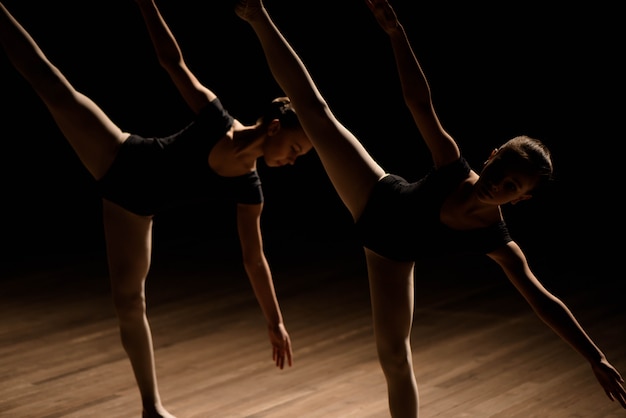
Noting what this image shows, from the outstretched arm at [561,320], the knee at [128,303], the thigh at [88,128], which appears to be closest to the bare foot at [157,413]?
the knee at [128,303]

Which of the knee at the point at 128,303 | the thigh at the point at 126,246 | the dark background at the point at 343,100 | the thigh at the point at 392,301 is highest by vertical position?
the thigh at the point at 392,301

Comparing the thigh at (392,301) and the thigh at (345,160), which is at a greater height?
the thigh at (345,160)

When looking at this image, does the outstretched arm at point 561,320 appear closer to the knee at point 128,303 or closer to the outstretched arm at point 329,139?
the outstretched arm at point 329,139

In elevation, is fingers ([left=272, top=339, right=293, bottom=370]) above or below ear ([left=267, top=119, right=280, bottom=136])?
below

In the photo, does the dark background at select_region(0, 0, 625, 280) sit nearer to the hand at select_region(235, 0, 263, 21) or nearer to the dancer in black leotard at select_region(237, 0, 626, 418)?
the dancer in black leotard at select_region(237, 0, 626, 418)

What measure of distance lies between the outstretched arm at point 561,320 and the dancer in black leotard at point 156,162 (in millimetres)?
744

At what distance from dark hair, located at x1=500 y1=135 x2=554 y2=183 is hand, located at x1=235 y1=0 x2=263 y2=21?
91 centimetres

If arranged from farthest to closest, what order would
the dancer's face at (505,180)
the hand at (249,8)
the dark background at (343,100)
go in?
1. the dark background at (343,100)
2. the hand at (249,8)
3. the dancer's face at (505,180)

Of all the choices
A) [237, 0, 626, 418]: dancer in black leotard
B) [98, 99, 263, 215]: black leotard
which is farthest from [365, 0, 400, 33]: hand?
[98, 99, 263, 215]: black leotard

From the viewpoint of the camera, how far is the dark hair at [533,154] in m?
2.09

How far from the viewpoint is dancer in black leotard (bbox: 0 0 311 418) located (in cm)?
258

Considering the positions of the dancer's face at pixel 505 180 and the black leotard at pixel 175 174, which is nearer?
the dancer's face at pixel 505 180

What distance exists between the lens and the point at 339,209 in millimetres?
6996

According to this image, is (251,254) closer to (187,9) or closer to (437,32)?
(437,32)
